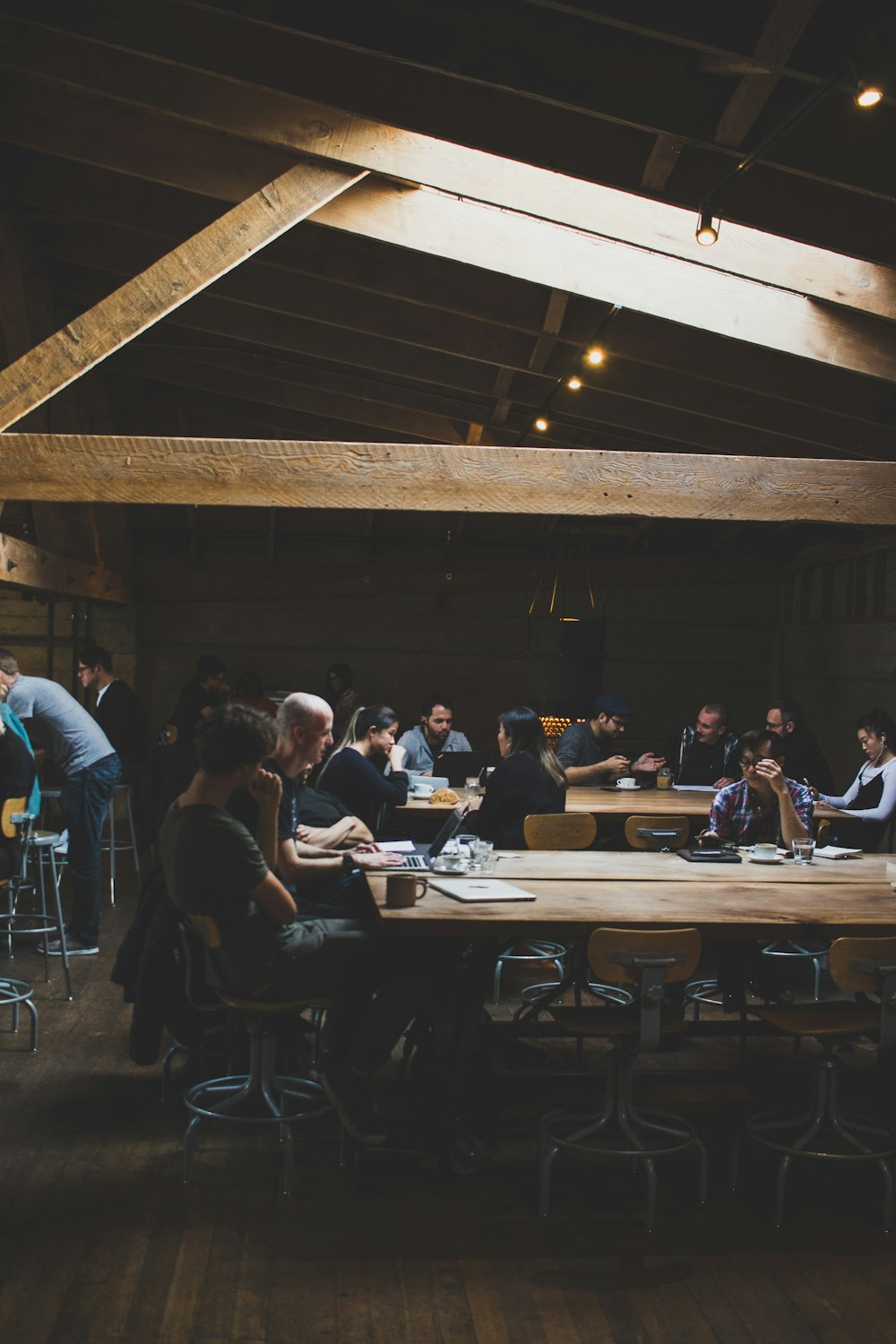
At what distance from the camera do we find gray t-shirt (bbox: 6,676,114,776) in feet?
20.3

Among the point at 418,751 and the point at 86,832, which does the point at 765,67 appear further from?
the point at 418,751

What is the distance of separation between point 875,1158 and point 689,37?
138 inches

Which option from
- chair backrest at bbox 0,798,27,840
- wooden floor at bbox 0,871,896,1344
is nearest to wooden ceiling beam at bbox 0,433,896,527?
chair backrest at bbox 0,798,27,840

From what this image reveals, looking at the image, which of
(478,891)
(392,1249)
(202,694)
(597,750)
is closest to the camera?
(392,1249)

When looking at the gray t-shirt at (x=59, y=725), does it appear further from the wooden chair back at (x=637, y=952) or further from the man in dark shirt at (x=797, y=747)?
the man in dark shirt at (x=797, y=747)

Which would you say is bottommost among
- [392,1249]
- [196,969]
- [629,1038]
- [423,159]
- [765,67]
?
[392,1249]

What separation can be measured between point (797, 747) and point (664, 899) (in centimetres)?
409

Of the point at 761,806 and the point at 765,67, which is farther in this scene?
the point at 761,806

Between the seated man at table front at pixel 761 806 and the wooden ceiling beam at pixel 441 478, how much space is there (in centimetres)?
111

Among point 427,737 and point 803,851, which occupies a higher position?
point 427,737

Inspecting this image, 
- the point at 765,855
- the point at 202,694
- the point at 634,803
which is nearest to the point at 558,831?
the point at 765,855

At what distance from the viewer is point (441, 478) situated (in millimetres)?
5094

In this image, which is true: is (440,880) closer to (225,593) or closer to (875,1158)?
(875,1158)

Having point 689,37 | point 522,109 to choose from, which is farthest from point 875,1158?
point 522,109
